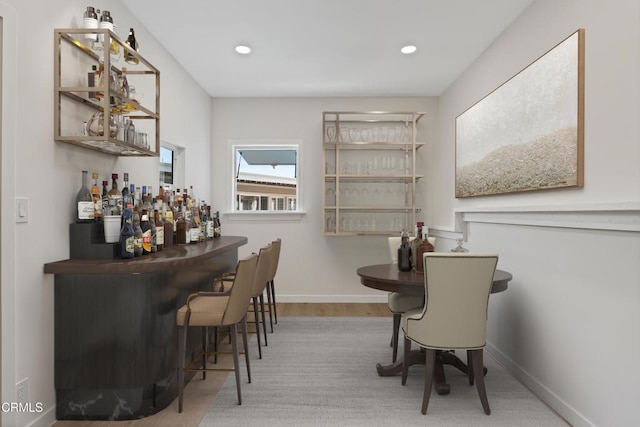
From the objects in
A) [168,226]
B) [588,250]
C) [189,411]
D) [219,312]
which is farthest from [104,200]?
[588,250]

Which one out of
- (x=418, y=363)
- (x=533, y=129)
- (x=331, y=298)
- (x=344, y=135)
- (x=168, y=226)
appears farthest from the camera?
(x=331, y=298)

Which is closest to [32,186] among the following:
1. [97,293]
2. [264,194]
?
[97,293]

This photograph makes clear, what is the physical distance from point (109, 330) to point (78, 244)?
56 cm

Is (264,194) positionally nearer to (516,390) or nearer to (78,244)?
(78,244)

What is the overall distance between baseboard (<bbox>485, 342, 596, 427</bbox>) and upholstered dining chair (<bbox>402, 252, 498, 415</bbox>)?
0.43 metres

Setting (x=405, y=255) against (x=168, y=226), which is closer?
(x=405, y=255)

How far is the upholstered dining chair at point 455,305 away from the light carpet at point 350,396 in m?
0.16

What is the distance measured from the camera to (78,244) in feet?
7.86

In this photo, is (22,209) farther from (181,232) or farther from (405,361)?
(405,361)

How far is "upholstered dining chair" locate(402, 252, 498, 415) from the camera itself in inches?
89.4

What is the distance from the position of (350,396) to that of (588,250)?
65.2 inches

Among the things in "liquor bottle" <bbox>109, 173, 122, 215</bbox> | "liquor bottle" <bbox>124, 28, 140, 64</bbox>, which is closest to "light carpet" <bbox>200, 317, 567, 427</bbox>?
"liquor bottle" <bbox>109, 173, 122, 215</bbox>

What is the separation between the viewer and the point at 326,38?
3564 millimetres
